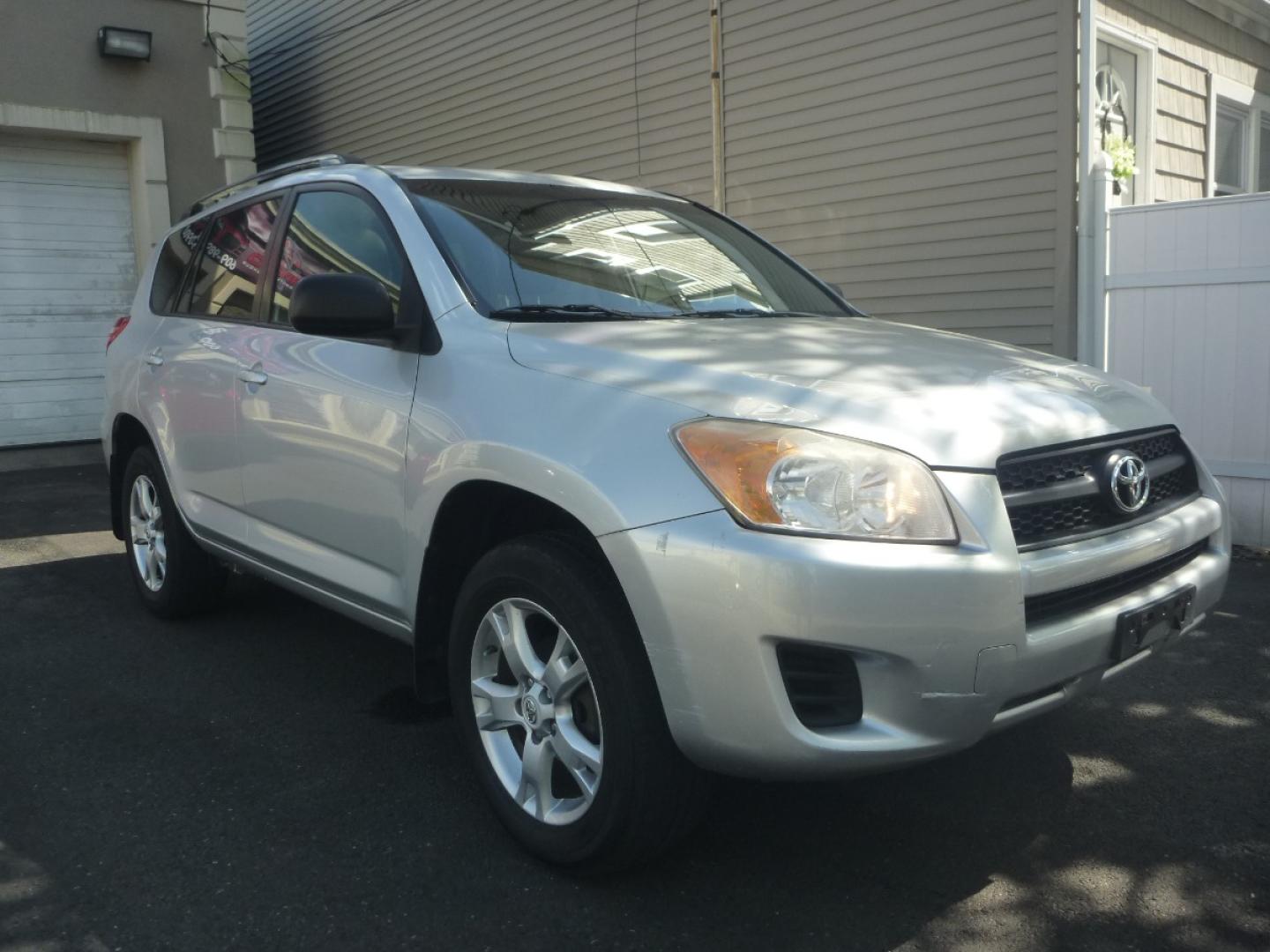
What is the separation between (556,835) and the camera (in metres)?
2.79

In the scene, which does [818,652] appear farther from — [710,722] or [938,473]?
[938,473]

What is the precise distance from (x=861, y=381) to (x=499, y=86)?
29.3 ft

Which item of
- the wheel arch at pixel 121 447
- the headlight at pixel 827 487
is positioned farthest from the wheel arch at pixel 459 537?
the wheel arch at pixel 121 447

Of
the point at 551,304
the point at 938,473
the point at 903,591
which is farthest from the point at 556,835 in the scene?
the point at 551,304

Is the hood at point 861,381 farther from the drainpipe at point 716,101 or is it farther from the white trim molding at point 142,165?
the white trim molding at point 142,165

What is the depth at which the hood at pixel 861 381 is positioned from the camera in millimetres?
2539

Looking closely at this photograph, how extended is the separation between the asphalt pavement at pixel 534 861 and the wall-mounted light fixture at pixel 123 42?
8.31m

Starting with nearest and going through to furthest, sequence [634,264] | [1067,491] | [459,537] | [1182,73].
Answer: [1067,491]
[459,537]
[634,264]
[1182,73]

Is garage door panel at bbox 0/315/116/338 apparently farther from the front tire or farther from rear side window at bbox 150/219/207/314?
the front tire

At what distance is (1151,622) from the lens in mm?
2791

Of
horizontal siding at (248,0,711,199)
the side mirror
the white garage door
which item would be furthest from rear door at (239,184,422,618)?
the white garage door

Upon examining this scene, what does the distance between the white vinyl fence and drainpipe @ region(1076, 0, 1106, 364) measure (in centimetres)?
10

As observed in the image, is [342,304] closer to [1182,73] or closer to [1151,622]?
[1151,622]

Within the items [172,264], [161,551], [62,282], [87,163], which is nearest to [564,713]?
[161,551]
